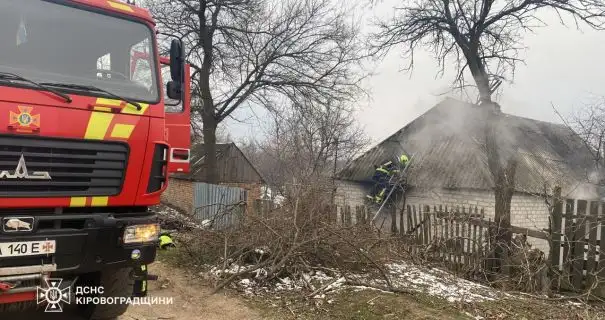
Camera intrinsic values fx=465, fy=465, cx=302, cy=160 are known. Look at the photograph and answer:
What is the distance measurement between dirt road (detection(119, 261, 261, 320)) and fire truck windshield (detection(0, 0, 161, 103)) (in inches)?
92.6

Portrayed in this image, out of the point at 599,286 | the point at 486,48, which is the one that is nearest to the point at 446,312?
the point at 599,286

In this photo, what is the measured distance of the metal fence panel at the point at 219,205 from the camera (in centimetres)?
732

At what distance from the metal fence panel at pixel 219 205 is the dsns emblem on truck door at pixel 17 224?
152 inches

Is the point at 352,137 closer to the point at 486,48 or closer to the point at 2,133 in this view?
the point at 486,48

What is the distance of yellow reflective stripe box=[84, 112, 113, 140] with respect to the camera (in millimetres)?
3578

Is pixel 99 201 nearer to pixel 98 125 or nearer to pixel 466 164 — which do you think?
pixel 98 125

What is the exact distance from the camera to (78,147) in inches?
139

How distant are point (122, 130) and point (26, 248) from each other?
1100 mm

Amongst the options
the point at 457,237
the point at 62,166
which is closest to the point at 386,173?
the point at 457,237

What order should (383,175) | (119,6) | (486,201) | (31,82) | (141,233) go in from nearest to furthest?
(31,82)
(141,233)
(119,6)
(383,175)
(486,201)

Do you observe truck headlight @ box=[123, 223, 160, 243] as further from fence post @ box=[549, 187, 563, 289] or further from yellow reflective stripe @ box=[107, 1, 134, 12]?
fence post @ box=[549, 187, 563, 289]

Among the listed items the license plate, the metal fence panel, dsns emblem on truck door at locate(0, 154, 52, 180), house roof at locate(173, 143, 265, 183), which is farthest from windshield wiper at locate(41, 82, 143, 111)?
house roof at locate(173, 143, 265, 183)

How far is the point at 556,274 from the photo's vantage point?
24.5 ft

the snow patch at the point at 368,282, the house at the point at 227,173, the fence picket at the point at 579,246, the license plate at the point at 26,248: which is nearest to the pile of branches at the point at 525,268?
the fence picket at the point at 579,246
